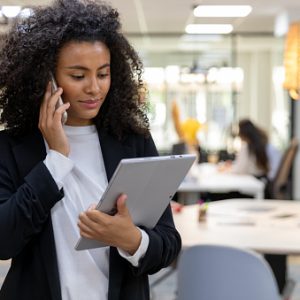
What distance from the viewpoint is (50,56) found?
1.19 meters

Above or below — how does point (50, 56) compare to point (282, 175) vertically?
above

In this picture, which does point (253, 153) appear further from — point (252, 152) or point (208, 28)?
point (208, 28)

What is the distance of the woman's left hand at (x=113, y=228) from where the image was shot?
1.10 m

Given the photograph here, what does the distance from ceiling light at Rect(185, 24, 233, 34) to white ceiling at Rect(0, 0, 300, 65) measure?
10 cm

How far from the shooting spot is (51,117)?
3.83 ft

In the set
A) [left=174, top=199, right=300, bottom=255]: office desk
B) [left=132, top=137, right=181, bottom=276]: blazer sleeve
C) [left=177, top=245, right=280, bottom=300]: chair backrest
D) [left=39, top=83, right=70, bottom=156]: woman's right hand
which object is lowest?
[left=174, top=199, right=300, bottom=255]: office desk

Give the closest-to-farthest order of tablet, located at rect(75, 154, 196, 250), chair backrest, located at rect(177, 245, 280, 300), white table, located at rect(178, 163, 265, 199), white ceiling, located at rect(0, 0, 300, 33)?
tablet, located at rect(75, 154, 196, 250) → chair backrest, located at rect(177, 245, 280, 300) → white table, located at rect(178, 163, 265, 199) → white ceiling, located at rect(0, 0, 300, 33)

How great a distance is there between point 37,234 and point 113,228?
0.55 feet

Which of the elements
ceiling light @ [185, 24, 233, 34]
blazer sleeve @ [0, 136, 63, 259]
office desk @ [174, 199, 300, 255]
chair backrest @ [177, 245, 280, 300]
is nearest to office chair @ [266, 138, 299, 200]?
office desk @ [174, 199, 300, 255]

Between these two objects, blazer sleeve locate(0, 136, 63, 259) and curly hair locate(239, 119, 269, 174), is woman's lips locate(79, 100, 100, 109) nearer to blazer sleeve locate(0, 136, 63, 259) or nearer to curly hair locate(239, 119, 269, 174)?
blazer sleeve locate(0, 136, 63, 259)

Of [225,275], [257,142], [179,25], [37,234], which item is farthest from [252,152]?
[37,234]

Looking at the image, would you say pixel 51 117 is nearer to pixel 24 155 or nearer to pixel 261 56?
pixel 24 155

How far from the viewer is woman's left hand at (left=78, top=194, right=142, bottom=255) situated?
3.60 ft

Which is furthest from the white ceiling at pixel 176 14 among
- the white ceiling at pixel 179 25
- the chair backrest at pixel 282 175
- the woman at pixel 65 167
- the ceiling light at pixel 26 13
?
the woman at pixel 65 167
